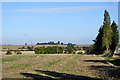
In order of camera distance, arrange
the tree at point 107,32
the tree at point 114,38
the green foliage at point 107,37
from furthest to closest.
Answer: the tree at point 114,38, the green foliage at point 107,37, the tree at point 107,32

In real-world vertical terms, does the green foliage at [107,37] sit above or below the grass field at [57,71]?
above

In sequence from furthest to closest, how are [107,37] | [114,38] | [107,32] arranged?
Answer: [114,38]
[107,37]
[107,32]

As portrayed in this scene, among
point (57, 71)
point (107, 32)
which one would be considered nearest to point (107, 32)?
point (107, 32)

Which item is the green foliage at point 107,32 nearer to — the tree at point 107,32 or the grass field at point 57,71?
the tree at point 107,32

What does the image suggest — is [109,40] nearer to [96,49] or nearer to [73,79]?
[96,49]

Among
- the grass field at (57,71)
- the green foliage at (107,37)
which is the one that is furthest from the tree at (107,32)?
the grass field at (57,71)

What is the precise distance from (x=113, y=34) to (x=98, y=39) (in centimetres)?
727

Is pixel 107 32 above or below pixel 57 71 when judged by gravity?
above

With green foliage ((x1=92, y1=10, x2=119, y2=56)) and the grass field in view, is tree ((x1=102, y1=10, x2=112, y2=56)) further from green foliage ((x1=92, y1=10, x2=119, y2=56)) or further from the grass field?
the grass field

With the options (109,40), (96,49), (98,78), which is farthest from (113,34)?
(98,78)

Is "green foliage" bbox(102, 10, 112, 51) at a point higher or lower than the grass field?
higher

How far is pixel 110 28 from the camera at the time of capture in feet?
203

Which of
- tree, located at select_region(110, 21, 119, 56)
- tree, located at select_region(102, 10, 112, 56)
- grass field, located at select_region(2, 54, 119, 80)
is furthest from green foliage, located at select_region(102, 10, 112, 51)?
grass field, located at select_region(2, 54, 119, 80)

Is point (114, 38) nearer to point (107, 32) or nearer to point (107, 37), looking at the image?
point (107, 37)
